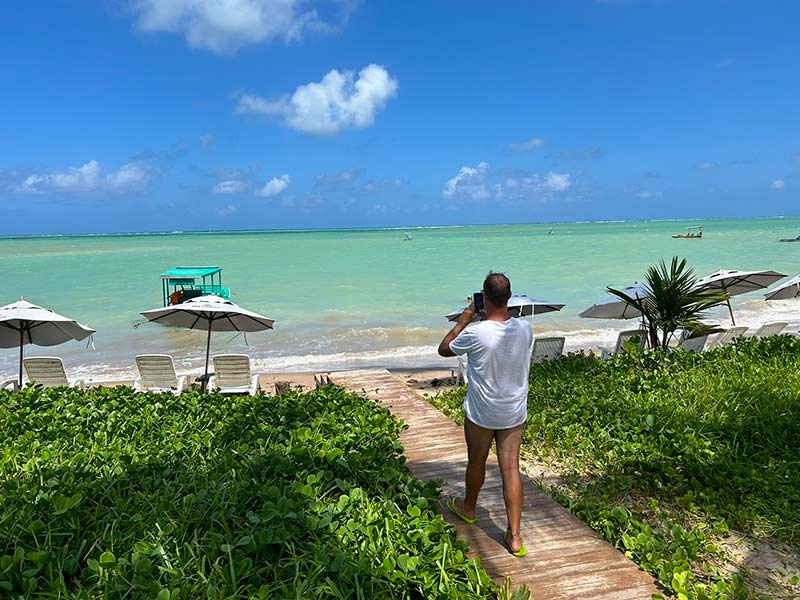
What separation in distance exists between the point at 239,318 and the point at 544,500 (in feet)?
21.7

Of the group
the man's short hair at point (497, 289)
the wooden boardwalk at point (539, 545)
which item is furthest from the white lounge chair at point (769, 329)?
the man's short hair at point (497, 289)

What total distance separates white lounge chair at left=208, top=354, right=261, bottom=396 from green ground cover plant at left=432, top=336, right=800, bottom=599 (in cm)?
380

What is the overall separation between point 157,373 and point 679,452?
26.6ft

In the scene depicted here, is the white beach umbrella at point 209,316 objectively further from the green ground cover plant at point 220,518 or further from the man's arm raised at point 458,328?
the man's arm raised at point 458,328

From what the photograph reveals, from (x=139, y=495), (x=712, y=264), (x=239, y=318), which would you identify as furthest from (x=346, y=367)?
(x=712, y=264)

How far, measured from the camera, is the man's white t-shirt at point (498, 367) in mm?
3500

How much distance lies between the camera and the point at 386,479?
11.8 ft

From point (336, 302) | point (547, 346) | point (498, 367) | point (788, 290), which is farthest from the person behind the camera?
point (336, 302)

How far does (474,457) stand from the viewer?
12.4 ft

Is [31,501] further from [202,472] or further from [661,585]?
[661,585]

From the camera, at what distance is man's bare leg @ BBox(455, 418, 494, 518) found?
3.67m

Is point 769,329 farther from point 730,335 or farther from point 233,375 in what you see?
point 233,375

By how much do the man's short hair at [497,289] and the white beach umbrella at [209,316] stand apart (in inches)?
243

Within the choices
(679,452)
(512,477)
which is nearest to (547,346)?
(679,452)
